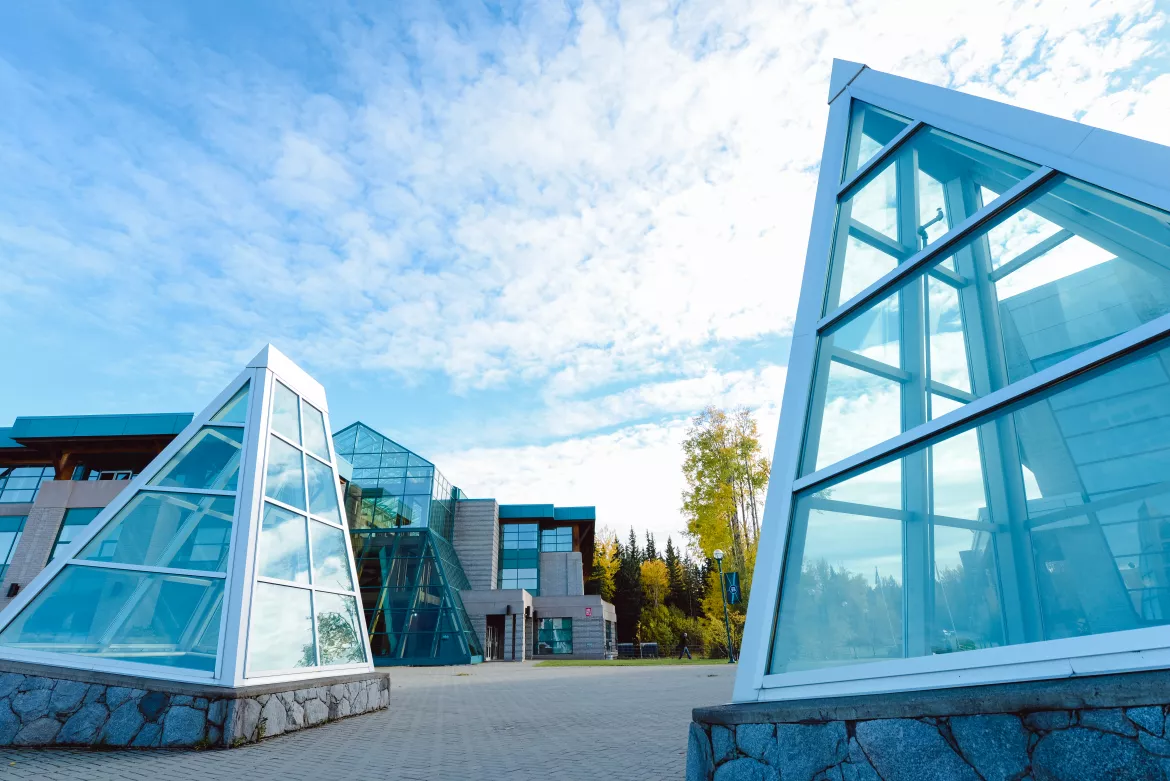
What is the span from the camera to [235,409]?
914cm

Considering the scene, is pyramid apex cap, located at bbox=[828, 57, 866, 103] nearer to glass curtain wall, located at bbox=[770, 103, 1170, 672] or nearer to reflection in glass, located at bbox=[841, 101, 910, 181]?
reflection in glass, located at bbox=[841, 101, 910, 181]

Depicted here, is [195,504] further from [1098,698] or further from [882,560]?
[1098,698]

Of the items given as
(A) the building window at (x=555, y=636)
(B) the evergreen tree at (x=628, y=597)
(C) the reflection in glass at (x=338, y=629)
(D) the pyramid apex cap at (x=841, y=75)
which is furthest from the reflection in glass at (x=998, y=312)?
(B) the evergreen tree at (x=628, y=597)

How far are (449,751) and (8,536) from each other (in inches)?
1247

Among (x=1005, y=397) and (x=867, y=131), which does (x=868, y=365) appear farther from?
(x=867, y=131)

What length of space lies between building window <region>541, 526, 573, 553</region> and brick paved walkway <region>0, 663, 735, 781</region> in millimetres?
32763

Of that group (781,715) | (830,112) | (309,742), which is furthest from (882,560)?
(309,742)

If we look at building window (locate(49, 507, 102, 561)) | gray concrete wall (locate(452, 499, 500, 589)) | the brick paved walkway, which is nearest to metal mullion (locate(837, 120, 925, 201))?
the brick paved walkway

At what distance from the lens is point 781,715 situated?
4.09 meters

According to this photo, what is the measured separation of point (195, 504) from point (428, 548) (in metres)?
24.4

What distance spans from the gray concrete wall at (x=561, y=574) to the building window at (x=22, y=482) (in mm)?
26910

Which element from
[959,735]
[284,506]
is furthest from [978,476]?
[284,506]

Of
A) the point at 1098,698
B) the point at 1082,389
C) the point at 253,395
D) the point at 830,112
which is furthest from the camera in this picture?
the point at 253,395

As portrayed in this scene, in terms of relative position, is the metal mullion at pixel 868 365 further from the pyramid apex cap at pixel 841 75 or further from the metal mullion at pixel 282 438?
the metal mullion at pixel 282 438
